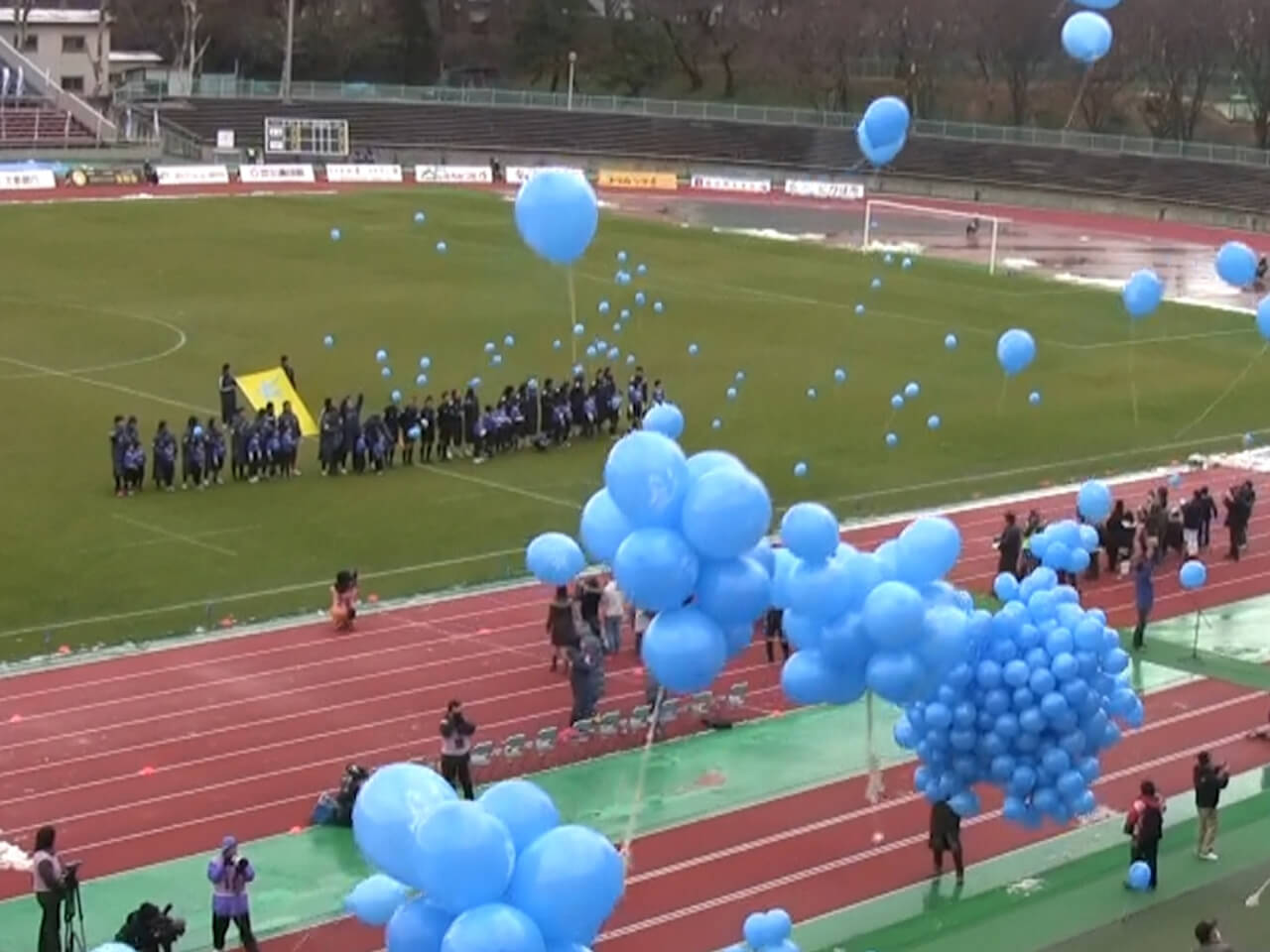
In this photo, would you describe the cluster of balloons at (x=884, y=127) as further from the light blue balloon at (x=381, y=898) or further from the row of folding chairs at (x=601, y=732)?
the light blue balloon at (x=381, y=898)

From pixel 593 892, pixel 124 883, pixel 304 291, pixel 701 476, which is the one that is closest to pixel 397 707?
pixel 124 883

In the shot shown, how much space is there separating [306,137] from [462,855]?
218ft

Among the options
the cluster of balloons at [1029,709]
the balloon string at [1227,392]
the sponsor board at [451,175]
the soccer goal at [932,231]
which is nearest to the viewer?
the cluster of balloons at [1029,709]

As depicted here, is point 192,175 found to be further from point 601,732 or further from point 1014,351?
point 601,732

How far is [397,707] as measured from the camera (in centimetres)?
1827

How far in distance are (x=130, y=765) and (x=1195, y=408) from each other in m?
23.8

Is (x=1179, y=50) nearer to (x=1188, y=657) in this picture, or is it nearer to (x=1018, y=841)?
(x=1188, y=657)

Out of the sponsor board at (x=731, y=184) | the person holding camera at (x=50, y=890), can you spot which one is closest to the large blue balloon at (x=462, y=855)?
the person holding camera at (x=50, y=890)

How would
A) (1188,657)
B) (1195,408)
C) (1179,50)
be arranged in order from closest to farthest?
1. (1188,657)
2. (1195,408)
3. (1179,50)

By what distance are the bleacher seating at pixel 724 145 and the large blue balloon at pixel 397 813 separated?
65203mm

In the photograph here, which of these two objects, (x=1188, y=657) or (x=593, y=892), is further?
(x=1188, y=657)

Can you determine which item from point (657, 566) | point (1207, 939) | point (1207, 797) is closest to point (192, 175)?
point (1207, 797)

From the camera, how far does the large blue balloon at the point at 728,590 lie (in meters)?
11.0

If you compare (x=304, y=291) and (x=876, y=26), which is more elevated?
(x=876, y=26)
